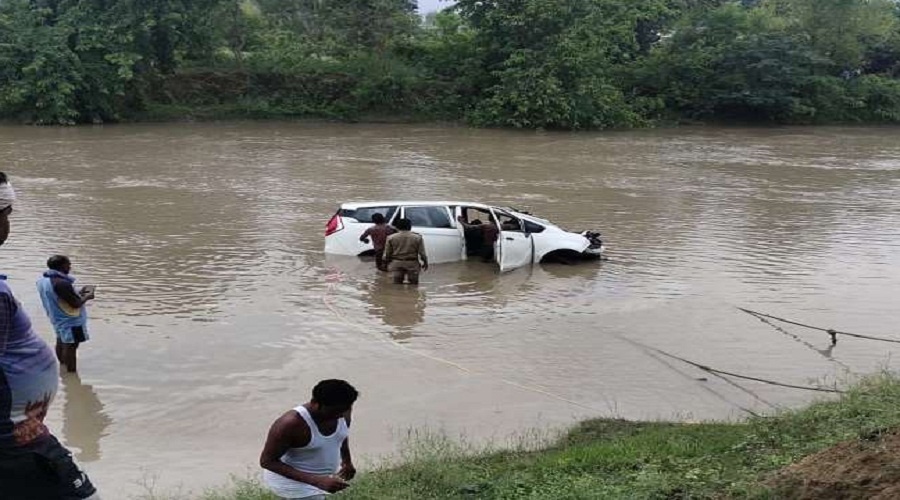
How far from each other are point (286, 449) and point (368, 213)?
10.8 meters

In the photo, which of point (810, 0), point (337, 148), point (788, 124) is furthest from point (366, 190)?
point (810, 0)

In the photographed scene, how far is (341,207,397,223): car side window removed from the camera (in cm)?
1509

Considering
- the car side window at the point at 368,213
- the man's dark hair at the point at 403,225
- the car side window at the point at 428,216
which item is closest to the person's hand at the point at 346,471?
the man's dark hair at the point at 403,225

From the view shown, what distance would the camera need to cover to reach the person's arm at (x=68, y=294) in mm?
8859

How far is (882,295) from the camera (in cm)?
1359

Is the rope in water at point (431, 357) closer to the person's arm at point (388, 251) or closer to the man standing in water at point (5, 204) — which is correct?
the person's arm at point (388, 251)

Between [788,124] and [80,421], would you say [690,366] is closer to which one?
[80,421]

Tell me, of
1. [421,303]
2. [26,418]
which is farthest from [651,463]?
[421,303]

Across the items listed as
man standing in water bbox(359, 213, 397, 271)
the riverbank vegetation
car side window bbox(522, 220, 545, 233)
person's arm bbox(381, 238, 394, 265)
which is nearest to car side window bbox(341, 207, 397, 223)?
→ man standing in water bbox(359, 213, 397, 271)

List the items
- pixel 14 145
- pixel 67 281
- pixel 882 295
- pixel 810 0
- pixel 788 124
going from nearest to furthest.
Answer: pixel 67 281, pixel 882 295, pixel 14 145, pixel 788 124, pixel 810 0

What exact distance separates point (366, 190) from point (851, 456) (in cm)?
1895

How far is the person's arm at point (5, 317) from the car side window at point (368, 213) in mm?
11881

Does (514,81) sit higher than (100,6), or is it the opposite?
(100,6)

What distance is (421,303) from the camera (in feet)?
42.6
